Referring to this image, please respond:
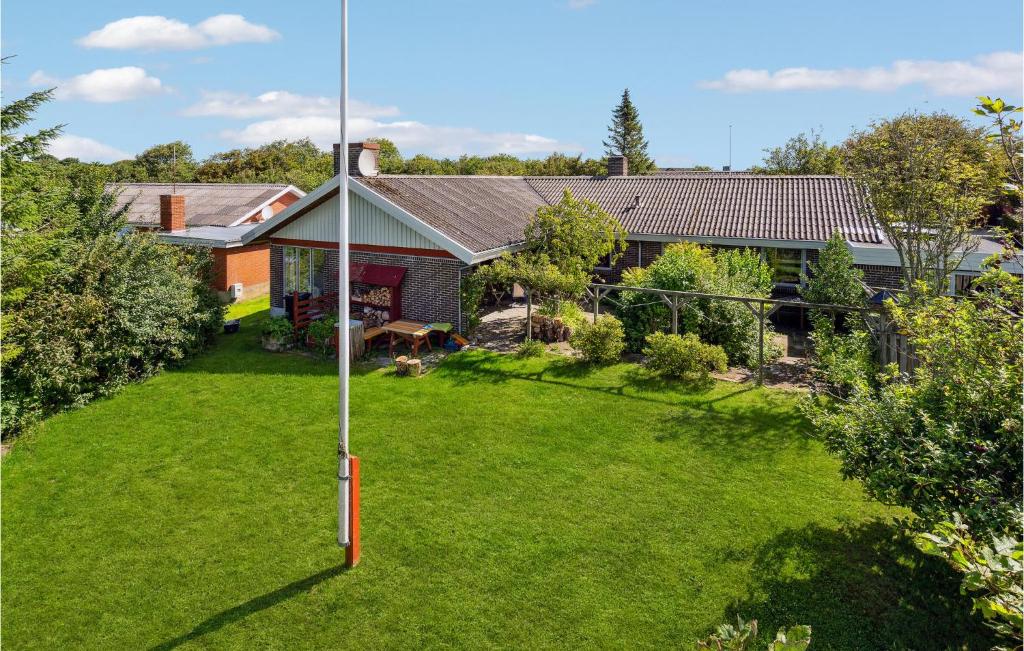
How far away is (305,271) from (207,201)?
13.8 meters

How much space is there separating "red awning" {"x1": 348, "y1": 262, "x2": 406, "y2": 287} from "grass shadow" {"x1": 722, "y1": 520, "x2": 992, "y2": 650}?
44.4 feet

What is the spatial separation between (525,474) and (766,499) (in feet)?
13.1

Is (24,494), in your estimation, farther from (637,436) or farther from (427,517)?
(637,436)

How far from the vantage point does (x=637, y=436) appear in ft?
43.1

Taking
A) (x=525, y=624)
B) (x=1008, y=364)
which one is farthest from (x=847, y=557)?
(x=525, y=624)

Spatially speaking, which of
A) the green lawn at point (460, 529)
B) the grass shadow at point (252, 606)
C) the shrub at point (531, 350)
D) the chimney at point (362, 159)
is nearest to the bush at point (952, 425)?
the green lawn at point (460, 529)

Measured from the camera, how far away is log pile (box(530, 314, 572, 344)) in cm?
1939

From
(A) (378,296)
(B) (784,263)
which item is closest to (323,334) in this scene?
(A) (378,296)

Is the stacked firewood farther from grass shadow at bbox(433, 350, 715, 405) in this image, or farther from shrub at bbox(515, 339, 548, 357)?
shrub at bbox(515, 339, 548, 357)

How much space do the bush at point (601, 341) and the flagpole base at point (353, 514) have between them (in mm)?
9036

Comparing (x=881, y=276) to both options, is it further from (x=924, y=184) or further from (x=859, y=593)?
(x=859, y=593)

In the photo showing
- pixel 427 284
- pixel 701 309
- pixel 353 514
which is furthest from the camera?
pixel 427 284

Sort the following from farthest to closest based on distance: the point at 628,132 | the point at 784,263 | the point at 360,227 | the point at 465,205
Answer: the point at 628,132 < the point at 465,205 < the point at 784,263 < the point at 360,227

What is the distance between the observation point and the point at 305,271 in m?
22.3
